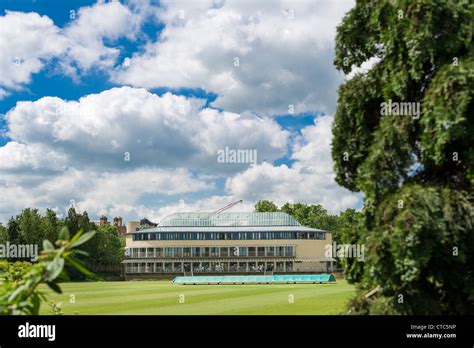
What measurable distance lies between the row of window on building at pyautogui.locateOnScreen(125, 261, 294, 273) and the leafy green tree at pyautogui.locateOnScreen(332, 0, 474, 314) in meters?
83.1

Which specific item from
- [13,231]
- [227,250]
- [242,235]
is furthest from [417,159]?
[242,235]

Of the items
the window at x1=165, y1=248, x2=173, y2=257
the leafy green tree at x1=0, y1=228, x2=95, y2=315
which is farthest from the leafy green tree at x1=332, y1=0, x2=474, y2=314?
the window at x1=165, y1=248, x2=173, y2=257

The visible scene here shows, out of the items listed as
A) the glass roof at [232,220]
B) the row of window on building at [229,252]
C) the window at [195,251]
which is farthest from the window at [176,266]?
the glass roof at [232,220]

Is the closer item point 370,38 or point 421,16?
point 421,16

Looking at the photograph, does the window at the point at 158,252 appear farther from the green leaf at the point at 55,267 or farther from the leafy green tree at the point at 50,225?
the green leaf at the point at 55,267

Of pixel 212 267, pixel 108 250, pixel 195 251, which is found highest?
pixel 108 250

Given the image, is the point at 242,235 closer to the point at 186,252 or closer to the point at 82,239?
the point at 186,252

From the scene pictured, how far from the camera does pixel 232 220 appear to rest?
339 feet

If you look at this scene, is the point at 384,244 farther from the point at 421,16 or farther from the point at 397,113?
the point at 421,16

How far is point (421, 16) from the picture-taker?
29.0 feet

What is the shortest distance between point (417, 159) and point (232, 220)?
9457cm

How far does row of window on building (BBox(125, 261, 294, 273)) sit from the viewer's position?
9206cm

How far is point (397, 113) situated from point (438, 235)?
7.39 ft
